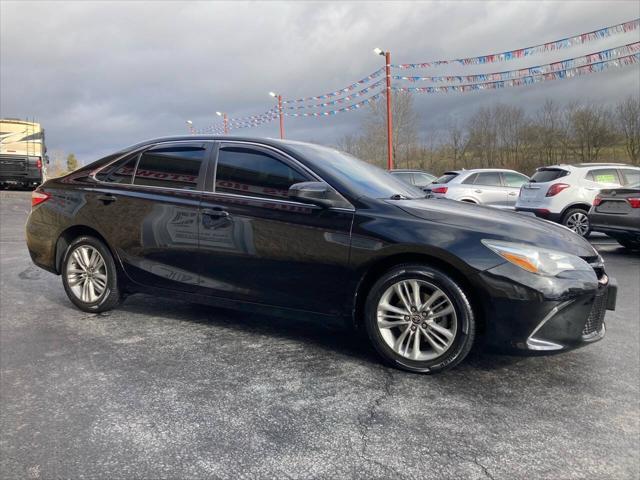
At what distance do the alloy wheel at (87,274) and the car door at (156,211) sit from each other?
27 centimetres

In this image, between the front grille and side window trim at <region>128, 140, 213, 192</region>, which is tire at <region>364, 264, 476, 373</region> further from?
side window trim at <region>128, 140, 213, 192</region>

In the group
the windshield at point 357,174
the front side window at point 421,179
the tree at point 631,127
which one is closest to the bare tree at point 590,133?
the tree at point 631,127

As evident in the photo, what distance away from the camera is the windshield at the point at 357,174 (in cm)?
362

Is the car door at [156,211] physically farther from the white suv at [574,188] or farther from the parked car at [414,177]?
the parked car at [414,177]

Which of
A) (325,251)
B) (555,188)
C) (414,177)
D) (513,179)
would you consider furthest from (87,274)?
(414,177)

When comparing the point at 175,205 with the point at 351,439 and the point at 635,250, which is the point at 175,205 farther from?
the point at 635,250

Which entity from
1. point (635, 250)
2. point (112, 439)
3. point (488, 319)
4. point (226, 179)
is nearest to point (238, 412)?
point (112, 439)

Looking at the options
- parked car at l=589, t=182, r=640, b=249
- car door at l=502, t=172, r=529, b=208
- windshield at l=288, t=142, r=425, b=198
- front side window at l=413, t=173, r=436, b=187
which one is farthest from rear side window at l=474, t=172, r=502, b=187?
windshield at l=288, t=142, r=425, b=198

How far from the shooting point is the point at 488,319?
301 centimetres

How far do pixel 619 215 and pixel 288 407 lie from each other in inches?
309

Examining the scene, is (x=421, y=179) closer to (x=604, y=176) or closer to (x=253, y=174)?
(x=604, y=176)

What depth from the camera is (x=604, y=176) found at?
423 inches

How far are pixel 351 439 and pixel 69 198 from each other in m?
3.57

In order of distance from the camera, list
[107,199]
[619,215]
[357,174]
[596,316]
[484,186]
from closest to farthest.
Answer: [596,316]
[357,174]
[107,199]
[619,215]
[484,186]
